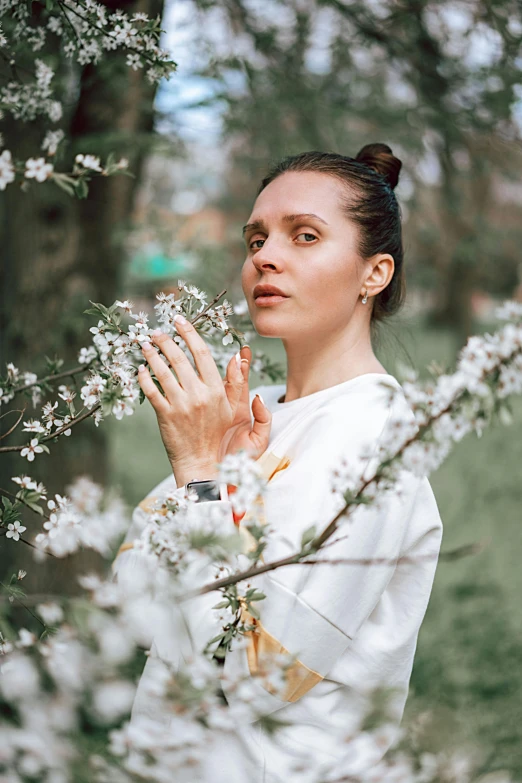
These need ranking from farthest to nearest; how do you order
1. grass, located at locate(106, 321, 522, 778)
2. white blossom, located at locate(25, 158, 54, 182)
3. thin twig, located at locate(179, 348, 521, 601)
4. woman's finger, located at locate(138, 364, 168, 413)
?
grass, located at locate(106, 321, 522, 778)
woman's finger, located at locate(138, 364, 168, 413)
white blossom, located at locate(25, 158, 54, 182)
thin twig, located at locate(179, 348, 521, 601)

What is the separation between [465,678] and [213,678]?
151 inches

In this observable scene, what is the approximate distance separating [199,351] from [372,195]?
752 mm

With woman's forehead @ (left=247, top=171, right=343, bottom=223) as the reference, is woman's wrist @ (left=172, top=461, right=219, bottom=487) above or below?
below

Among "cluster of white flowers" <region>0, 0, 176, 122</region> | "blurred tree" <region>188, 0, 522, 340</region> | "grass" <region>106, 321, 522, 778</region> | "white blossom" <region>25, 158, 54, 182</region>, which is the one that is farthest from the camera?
"grass" <region>106, 321, 522, 778</region>

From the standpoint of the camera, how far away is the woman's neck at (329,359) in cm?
191

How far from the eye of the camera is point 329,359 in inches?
75.9

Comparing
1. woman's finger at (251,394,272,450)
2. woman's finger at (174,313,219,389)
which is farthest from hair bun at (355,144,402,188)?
woman's finger at (174,313,219,389)

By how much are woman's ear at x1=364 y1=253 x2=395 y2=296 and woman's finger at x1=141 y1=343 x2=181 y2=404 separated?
2.22 ft

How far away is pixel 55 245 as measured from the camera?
385 centimetres

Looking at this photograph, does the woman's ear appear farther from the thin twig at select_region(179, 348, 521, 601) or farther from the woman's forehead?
the thin twig at select_region(179, 348, 521, 601)

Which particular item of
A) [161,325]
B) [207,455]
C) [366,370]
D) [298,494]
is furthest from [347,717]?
[161,325]

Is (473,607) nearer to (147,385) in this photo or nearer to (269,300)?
(269,300)

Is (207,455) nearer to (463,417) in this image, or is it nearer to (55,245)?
(463,417)

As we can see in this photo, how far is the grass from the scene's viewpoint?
11.7 feet
